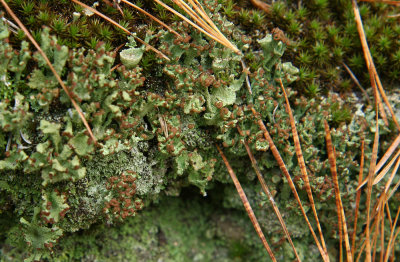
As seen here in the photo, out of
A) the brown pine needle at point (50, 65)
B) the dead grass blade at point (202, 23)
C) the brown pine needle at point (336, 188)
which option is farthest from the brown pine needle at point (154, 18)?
the brown pine needle at point (336, 188)

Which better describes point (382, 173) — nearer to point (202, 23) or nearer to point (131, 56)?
point (202, 23)

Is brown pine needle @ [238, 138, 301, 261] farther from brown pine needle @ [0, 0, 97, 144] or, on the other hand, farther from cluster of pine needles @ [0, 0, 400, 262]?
brown pine needle @ [0, 0, 97, 144]

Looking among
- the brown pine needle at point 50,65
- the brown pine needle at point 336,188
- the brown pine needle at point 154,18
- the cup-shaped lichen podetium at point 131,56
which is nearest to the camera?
the brown pine needle at point 50,65

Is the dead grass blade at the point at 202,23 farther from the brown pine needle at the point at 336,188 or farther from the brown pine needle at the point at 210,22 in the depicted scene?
the brown pine needle at the point at 336,188

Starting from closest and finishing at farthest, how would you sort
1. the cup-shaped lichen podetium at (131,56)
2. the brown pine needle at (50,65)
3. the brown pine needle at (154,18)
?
the brown pine needle at (50,65) → the cup-shaped lichen podetium at (131,56) → the brown pine needle at (154,18)

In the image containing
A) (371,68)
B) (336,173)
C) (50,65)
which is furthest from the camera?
(371,68)

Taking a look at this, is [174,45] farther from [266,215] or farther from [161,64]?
[266,215]

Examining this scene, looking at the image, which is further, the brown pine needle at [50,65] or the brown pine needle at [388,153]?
the brown pine needle at [388,153]

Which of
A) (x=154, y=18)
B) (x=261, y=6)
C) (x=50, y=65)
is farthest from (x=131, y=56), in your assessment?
(x=261, y=6)
